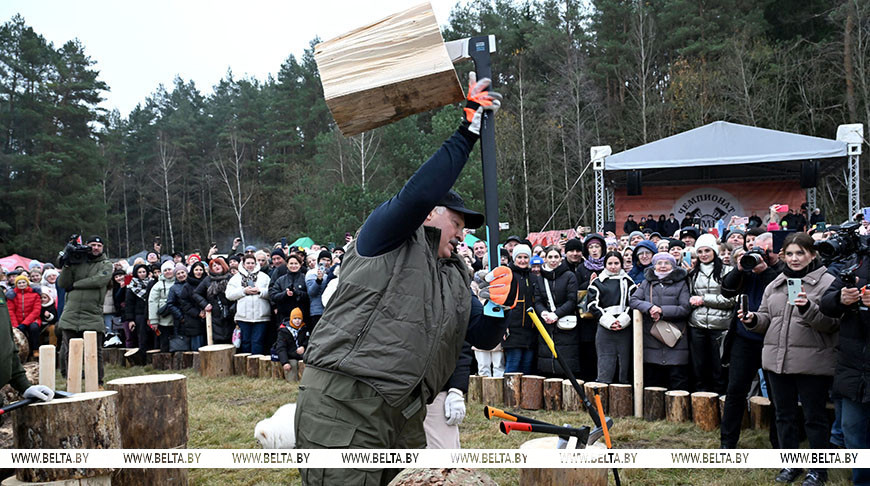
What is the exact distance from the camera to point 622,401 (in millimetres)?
6555

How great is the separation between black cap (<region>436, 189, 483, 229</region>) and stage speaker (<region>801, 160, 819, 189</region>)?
16.2 metres

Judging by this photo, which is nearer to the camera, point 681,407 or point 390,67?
point 390,67

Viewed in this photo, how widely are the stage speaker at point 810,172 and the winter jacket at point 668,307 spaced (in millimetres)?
11899

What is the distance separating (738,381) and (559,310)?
2.56 metres

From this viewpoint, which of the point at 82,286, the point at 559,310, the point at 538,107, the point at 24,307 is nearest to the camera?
the point at 559,310

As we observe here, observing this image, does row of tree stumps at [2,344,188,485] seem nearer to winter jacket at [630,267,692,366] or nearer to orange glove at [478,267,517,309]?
orange glove at [478,267,517,309]

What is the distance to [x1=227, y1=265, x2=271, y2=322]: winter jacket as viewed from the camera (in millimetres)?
9875

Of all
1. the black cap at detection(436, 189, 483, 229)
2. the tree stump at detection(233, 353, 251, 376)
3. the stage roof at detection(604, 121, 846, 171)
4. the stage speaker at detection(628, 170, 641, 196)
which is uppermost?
the stage roof at detection(604, 121, 846, 171)

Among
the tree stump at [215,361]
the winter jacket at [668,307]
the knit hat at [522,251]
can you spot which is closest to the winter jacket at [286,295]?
the tree stump at [215,361]

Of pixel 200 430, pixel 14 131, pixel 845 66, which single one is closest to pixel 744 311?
pixel 200 430

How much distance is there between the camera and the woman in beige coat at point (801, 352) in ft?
14.7

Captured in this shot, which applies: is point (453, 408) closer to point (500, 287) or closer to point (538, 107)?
point (500, 287)

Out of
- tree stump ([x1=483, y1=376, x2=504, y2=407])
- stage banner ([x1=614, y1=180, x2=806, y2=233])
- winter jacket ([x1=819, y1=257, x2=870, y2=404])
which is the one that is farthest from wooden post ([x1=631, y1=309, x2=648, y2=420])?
stage banner ([x1=614, y1=180, x2=806, y2=233])

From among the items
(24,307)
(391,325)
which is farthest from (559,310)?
(24,307)
